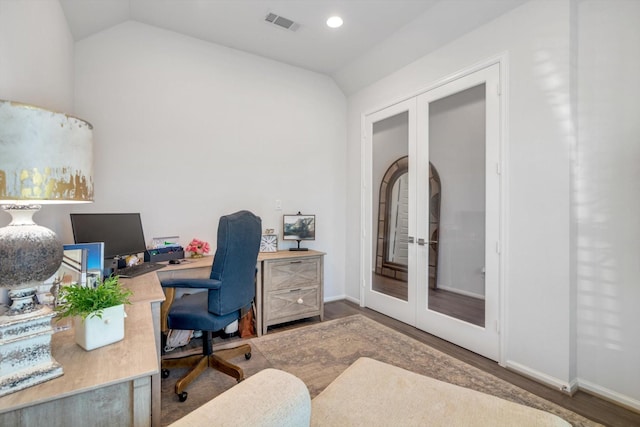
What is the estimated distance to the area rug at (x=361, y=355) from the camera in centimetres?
205

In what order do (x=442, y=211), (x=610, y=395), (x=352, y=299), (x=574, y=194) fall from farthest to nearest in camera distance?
(x=352, y=299)
(x=442, y=211)
(x=574, y=194)
(x=610, y=395)

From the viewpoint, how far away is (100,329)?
1095mm

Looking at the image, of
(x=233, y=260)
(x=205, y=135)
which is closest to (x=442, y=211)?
(x=233, y=260)

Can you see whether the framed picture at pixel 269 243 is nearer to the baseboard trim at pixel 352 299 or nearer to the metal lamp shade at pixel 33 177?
the baseboard trim at pixel 352 299

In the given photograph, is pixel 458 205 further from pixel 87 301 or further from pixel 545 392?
pixel 87 301

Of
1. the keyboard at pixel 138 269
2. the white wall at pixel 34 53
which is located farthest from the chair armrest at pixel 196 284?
the white wall at pixel 34 53

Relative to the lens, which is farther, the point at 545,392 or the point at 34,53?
the point at 545,392

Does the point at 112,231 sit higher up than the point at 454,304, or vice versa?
the point at 112,231

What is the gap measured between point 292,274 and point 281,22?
2.51 meters

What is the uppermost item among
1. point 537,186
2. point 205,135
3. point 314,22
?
point 314,22

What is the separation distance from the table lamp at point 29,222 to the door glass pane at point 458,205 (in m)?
2.76

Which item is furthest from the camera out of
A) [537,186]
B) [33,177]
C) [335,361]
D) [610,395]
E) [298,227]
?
[298,227]

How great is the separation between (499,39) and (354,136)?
1.93 metres

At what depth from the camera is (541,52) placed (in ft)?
7.18
